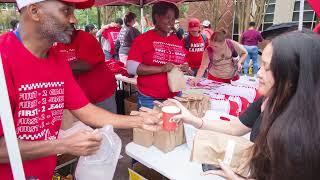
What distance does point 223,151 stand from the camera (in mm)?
1704

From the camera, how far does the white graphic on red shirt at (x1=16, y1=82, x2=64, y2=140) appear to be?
147cm

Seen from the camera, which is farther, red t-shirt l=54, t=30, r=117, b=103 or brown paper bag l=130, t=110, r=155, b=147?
red t-shirt l=54, t=30, r=117, b=103

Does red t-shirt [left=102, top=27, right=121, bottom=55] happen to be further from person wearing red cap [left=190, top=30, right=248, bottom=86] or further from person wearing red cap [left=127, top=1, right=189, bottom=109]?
person wearing red cap [left=127, top=1, right=189, bottom=109]

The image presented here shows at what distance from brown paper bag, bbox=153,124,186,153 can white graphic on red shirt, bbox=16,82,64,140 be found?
0.89 m

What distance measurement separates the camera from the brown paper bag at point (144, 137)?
92.7 inches

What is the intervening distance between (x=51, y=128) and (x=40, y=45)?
468 millimetres

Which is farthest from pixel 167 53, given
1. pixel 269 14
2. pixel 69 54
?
pixel 269 14

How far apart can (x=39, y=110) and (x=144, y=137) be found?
103cm

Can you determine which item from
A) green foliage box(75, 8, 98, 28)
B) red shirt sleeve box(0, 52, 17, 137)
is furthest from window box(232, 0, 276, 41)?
red shirt sleeve box(0, 52, 17, 137)

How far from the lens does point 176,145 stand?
7.85 feet

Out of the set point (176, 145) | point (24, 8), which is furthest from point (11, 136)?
point (176, 145)

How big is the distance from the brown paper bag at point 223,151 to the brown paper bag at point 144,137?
2.13 feet

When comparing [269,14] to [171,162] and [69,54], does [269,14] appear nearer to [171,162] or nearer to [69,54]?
[69,54]

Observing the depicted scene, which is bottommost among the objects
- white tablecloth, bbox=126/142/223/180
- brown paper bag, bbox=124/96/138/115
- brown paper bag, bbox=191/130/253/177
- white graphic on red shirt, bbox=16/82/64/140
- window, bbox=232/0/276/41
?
brown paper bag, bbox=124/96/138/115
